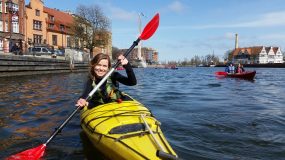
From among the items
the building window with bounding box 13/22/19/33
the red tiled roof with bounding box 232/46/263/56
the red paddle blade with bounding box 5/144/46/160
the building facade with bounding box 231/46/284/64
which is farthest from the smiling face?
the red tiled roof with bounding box 232/46/263/56

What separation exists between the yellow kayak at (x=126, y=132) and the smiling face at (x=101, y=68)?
86 centimetres

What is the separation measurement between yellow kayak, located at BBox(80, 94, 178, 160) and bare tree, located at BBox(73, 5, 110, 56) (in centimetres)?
5621

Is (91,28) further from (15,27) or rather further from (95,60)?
(95,60)

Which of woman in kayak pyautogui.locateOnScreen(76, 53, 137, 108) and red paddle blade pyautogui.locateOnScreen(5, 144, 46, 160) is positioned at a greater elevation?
woman in kayak pyautogui.locateOnScreen(76, 53, 137, 108)

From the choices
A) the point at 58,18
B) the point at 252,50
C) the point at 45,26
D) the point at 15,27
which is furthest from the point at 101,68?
the point at 252,50

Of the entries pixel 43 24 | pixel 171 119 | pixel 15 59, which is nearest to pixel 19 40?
pixel 43 24

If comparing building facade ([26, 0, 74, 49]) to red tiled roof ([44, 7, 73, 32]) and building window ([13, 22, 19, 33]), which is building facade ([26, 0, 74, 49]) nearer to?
red tiled roof ([44, 7, 73, 32])

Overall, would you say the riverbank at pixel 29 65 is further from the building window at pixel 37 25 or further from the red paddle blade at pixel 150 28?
the building window at pixel 37 25

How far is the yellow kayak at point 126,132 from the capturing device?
166 inches

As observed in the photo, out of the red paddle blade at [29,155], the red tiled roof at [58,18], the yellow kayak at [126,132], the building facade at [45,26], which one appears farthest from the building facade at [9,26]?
the yellow kayak at [126,132]

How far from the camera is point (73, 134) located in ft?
23.5

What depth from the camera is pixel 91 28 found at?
61.8m

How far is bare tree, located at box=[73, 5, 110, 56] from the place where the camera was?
60.6 metres

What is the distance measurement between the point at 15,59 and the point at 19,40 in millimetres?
22412
